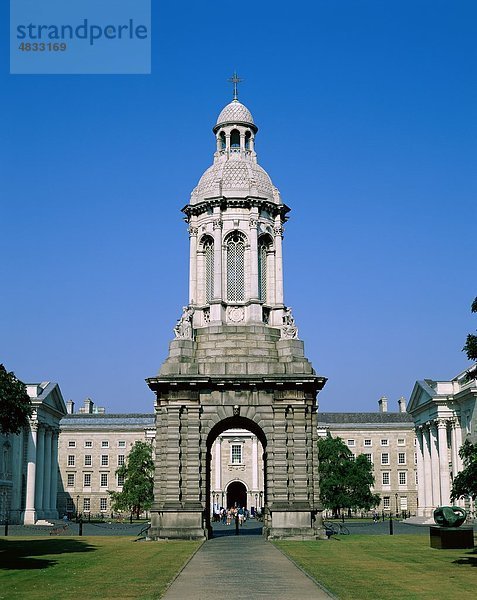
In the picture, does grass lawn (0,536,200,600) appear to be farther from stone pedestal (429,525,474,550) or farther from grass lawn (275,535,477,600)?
stone pedestal (429,525,474,550)

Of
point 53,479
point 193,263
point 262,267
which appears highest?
point 193,263

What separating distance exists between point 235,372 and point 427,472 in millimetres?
49660

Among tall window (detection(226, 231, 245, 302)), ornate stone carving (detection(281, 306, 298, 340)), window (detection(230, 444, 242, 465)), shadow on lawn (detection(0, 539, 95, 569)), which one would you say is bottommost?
shadow on lawn (detection(0, 539, 95, 569))

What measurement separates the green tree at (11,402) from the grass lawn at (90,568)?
5.43 meters

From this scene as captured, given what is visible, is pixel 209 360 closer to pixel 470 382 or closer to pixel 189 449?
pixel 189 449

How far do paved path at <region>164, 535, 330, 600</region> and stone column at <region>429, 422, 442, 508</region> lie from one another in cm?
5151

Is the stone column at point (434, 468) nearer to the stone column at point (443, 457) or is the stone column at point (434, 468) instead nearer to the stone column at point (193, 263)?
the stone column at point (443, 457)

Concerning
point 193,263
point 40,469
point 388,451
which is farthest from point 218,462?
point 193,263

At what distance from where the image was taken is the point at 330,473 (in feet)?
300

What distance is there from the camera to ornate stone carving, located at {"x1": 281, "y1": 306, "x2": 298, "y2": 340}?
1813 inches

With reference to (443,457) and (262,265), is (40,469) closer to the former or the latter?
(443,457)

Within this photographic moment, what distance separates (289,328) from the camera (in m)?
46.2

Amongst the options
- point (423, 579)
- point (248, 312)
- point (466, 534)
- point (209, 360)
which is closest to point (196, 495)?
point (209, 360)

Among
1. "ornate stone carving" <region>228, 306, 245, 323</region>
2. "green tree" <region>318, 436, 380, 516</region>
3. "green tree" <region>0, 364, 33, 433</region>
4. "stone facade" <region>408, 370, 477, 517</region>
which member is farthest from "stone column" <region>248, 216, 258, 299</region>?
"green tree" <region>318, 436, 380, 516</region>
